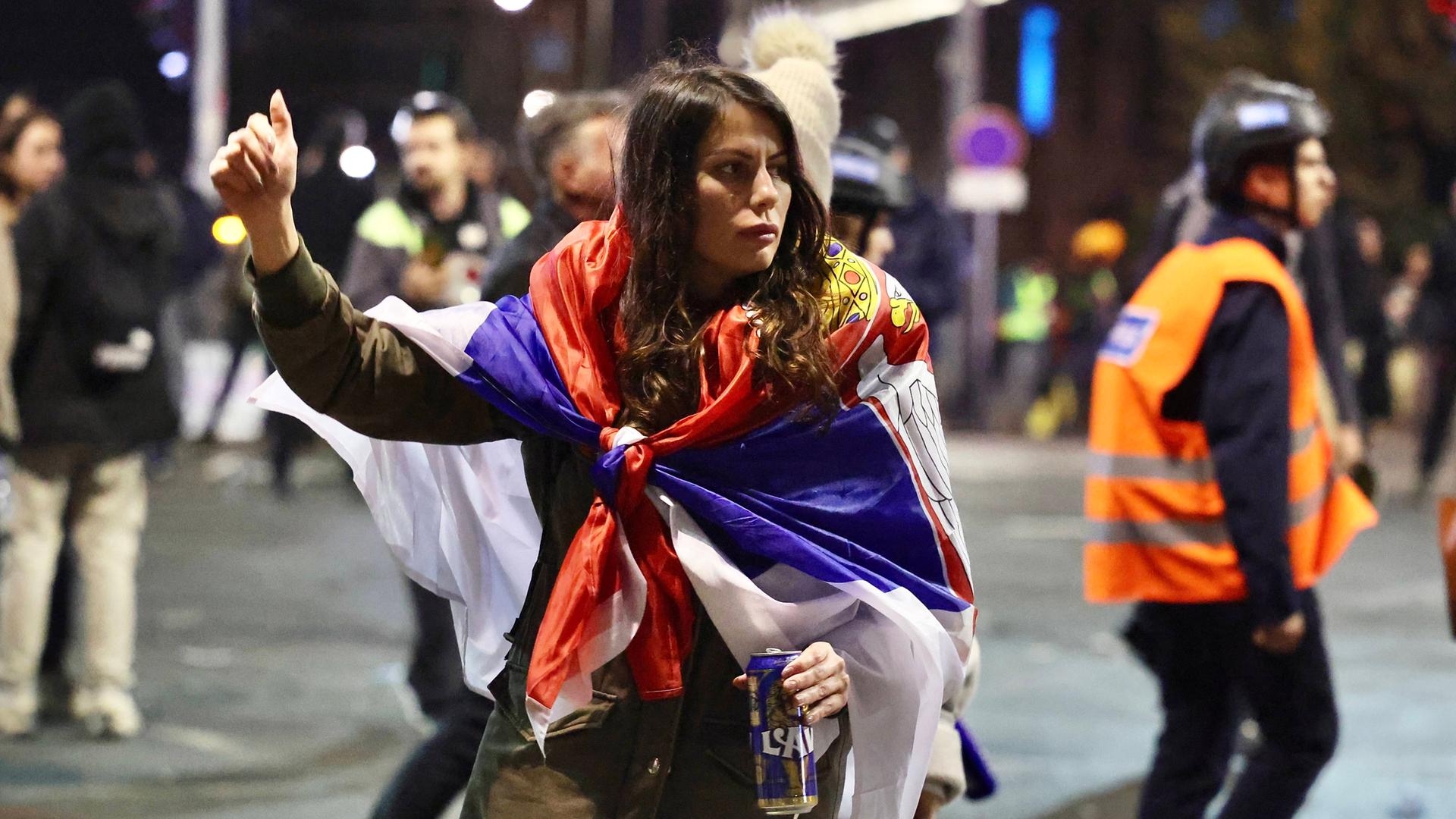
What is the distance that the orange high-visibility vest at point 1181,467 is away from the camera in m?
4.29

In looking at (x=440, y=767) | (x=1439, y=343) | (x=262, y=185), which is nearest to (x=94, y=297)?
(x=440, y=767)

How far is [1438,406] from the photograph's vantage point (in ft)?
43.0

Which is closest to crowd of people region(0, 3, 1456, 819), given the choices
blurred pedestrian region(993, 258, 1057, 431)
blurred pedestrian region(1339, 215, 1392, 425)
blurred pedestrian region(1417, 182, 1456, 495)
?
blurred pedestrian region(1417, 182, 1456, 495)

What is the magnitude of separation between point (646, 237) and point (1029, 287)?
19.7m

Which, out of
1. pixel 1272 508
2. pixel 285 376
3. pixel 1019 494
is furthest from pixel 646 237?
pixel 1019 494

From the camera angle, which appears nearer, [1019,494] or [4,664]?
[4,664]

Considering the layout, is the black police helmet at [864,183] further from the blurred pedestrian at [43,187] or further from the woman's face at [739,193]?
the blurred pedestrian at [43,187]

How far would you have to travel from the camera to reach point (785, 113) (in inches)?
110

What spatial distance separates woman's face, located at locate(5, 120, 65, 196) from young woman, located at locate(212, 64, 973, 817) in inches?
186

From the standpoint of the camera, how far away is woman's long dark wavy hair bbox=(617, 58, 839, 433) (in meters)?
2.71

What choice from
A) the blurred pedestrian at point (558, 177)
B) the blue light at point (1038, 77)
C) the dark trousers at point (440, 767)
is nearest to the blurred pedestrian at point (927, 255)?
the blurred pedestrian at point (558, 177)

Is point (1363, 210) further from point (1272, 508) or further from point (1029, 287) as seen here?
point (1272, 508)

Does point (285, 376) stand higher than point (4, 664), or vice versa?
point (285, 376)

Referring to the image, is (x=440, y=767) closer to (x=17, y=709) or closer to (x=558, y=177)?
(x=558, y=177)
